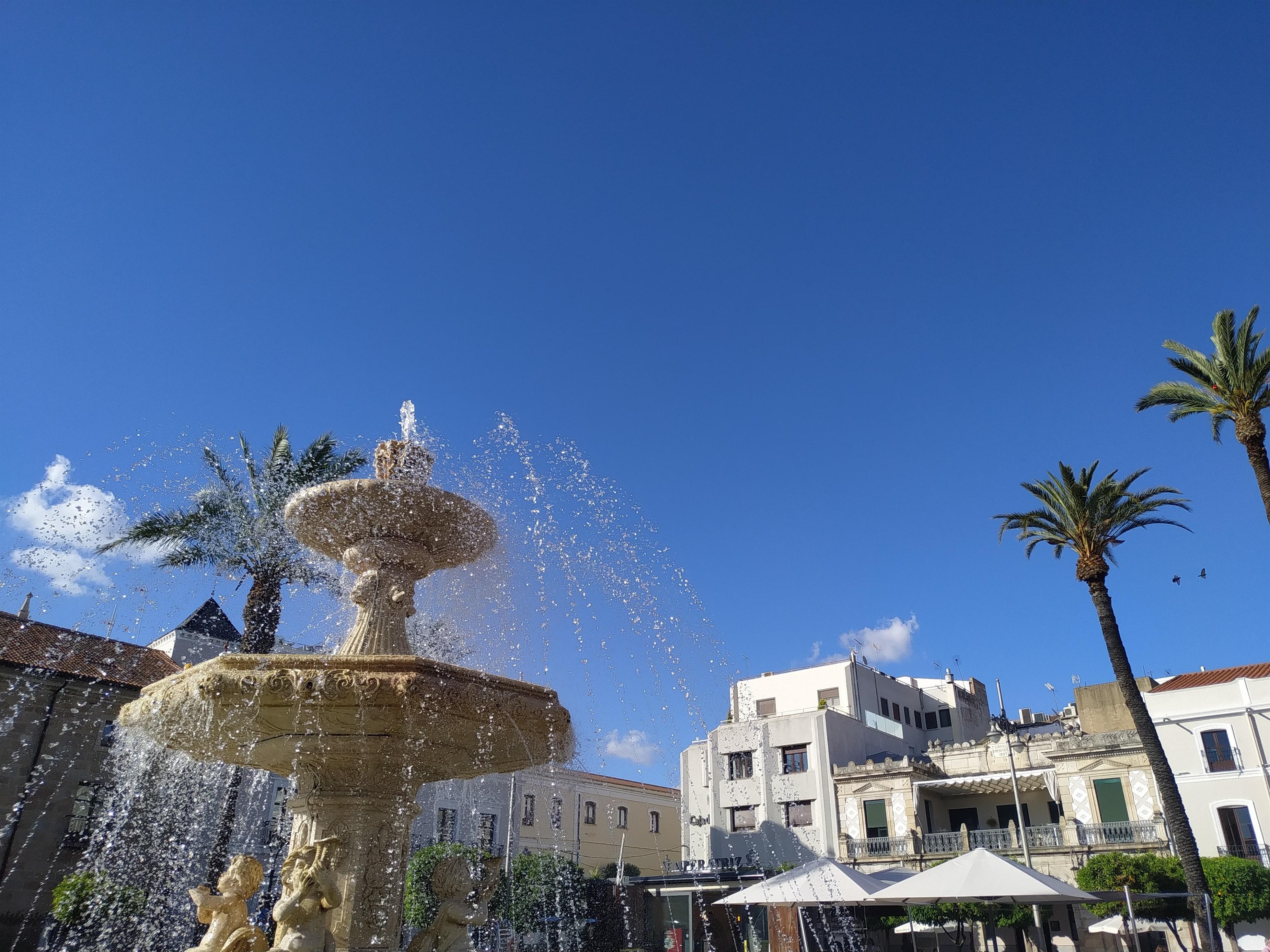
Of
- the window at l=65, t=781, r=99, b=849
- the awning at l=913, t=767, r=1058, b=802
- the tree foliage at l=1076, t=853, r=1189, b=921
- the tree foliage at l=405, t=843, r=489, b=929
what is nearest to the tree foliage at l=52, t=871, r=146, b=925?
the window at l=65, t=781, r=99, b=849

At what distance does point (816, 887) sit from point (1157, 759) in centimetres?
993

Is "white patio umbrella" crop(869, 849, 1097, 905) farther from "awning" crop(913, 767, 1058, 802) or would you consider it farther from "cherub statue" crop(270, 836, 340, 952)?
"awning" crop(913, 767, 1058, 802)

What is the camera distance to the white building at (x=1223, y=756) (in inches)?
1042

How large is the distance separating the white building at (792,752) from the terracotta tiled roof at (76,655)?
74.5 feet

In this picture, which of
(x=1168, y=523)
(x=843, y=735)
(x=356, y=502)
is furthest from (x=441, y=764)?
(x=843, y=735)

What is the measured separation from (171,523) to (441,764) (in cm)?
1282

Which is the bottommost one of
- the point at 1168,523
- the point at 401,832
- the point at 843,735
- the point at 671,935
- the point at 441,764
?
the point at 671,935

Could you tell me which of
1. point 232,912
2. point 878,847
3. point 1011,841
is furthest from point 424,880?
point 1011,841

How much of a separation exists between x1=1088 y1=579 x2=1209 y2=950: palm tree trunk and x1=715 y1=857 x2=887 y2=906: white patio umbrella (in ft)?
24.9

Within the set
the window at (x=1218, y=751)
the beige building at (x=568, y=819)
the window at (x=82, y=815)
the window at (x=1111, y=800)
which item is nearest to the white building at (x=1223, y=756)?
the window at (x=1218, y=751)

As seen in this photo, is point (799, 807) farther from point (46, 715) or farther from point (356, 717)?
point (356, 717)

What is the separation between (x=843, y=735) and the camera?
3734 cm

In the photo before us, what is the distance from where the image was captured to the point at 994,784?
32.8 meters

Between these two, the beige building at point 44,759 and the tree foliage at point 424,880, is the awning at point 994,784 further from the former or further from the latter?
the beige building at point 44,759
